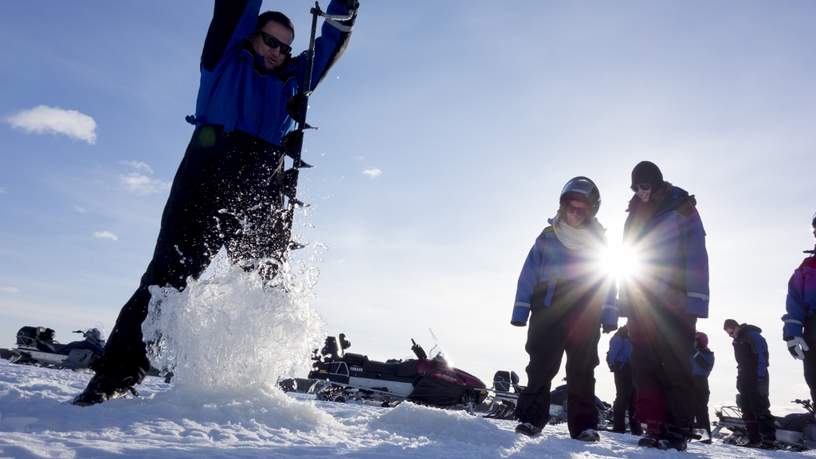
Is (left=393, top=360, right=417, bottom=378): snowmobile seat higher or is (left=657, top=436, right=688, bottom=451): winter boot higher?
(left=393, top=360, right=417, bottom=378): snowmobile seat

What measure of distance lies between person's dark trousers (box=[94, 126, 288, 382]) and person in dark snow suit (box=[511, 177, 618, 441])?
2.27 metres

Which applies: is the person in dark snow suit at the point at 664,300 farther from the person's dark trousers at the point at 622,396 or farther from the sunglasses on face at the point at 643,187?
the person's dark trousers at the point at 622,396

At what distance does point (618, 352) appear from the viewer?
912 cm

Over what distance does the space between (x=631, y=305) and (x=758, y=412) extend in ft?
18.6

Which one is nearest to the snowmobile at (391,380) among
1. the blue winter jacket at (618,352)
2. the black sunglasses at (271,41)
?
the blue winter jacket at (618,352)

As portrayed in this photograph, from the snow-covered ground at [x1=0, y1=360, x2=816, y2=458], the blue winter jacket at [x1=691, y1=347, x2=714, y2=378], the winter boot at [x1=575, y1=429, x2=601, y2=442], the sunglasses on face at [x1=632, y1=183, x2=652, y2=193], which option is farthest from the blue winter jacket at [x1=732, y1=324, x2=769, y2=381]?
the snow-covered ground at [x1=0, y1=360, x2=816, y2=458]

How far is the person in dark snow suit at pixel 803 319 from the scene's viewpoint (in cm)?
507

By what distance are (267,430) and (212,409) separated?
1.19 feet

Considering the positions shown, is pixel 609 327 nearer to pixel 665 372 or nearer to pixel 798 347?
pixel 665 372

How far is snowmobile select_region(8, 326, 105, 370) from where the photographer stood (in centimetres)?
1199

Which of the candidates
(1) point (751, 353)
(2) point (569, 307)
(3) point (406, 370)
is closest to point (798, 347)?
(2) point (569, 307)

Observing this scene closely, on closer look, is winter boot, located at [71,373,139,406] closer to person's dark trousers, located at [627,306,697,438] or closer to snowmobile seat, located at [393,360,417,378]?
person's dark trousers, located at [627,306,697,438]

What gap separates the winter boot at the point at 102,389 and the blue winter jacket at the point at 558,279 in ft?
9.09

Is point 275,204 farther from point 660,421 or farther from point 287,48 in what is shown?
point 660,421
